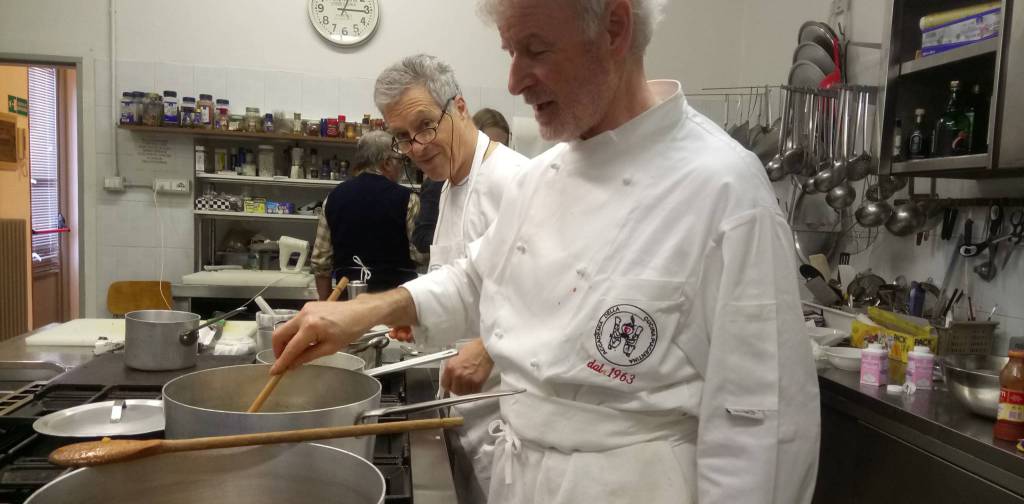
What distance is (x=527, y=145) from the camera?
3.84 metres

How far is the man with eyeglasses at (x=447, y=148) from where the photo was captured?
158cm

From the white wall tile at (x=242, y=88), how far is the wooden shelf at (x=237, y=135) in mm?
207

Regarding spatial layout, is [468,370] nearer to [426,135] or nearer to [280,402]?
[280,402]

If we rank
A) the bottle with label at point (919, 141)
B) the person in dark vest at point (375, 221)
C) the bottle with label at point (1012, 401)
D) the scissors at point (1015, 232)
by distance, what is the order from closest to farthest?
1. the bottle with label at point (1012, 401)
2. the scissors at point (1015, 232)
3. the bottle with label at point (919, 141)
4. the person in dark vest at point (375, 221)

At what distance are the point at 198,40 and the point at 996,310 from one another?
418 centimetres

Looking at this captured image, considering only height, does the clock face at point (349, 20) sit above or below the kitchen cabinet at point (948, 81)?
above

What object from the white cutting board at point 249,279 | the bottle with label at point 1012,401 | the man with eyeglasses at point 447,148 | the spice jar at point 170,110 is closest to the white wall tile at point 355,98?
the spice jar at point 170,110

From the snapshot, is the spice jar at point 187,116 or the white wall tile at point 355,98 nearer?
the spice jar at point 187,116

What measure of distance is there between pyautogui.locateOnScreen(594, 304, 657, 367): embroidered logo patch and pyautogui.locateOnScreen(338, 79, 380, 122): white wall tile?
11.7 ft

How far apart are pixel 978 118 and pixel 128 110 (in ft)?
13.3

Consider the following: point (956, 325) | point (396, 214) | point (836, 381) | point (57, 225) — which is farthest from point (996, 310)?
point (57, 225)

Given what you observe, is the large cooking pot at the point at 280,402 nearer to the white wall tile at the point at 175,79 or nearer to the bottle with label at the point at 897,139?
the bottle with label at the point at 897,139

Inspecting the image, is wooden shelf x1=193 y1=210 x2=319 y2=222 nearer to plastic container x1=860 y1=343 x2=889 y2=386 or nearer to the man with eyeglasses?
the man with eyeglasses

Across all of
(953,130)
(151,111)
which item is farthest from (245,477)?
(151,111)
